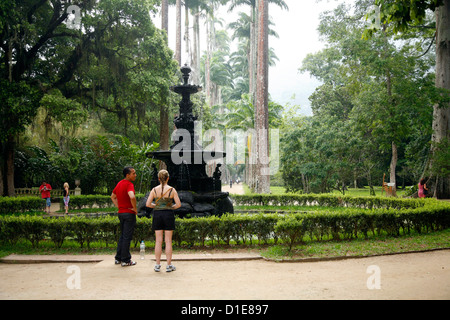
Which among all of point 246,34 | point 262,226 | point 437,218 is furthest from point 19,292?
point 246,34

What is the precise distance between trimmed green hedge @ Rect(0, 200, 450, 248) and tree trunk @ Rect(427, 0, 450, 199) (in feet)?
31.8

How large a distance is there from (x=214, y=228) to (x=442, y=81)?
15.0m

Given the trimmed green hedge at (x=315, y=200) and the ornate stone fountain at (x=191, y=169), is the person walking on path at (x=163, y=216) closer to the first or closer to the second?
the ornate stone fountain at (x=191, y=169)

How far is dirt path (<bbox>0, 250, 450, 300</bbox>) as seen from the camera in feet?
15.5

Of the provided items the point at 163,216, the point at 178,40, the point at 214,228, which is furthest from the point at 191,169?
the point at 178,40

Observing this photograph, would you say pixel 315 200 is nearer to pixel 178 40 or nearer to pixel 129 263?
pixel 129 263

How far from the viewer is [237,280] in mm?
5535

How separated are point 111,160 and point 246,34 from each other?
32912 millimetres

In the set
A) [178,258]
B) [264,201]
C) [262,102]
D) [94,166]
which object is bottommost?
[264,201]

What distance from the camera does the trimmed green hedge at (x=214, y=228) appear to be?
7957mm

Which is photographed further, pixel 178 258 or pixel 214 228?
pixel 214 228

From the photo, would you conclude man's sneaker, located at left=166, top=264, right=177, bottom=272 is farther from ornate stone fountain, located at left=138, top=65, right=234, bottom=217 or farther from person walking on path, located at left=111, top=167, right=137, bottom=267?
ornate stone fountain, located at left=138, top=65, right=234, bottom=217

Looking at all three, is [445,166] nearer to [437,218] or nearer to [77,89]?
[437,218]
